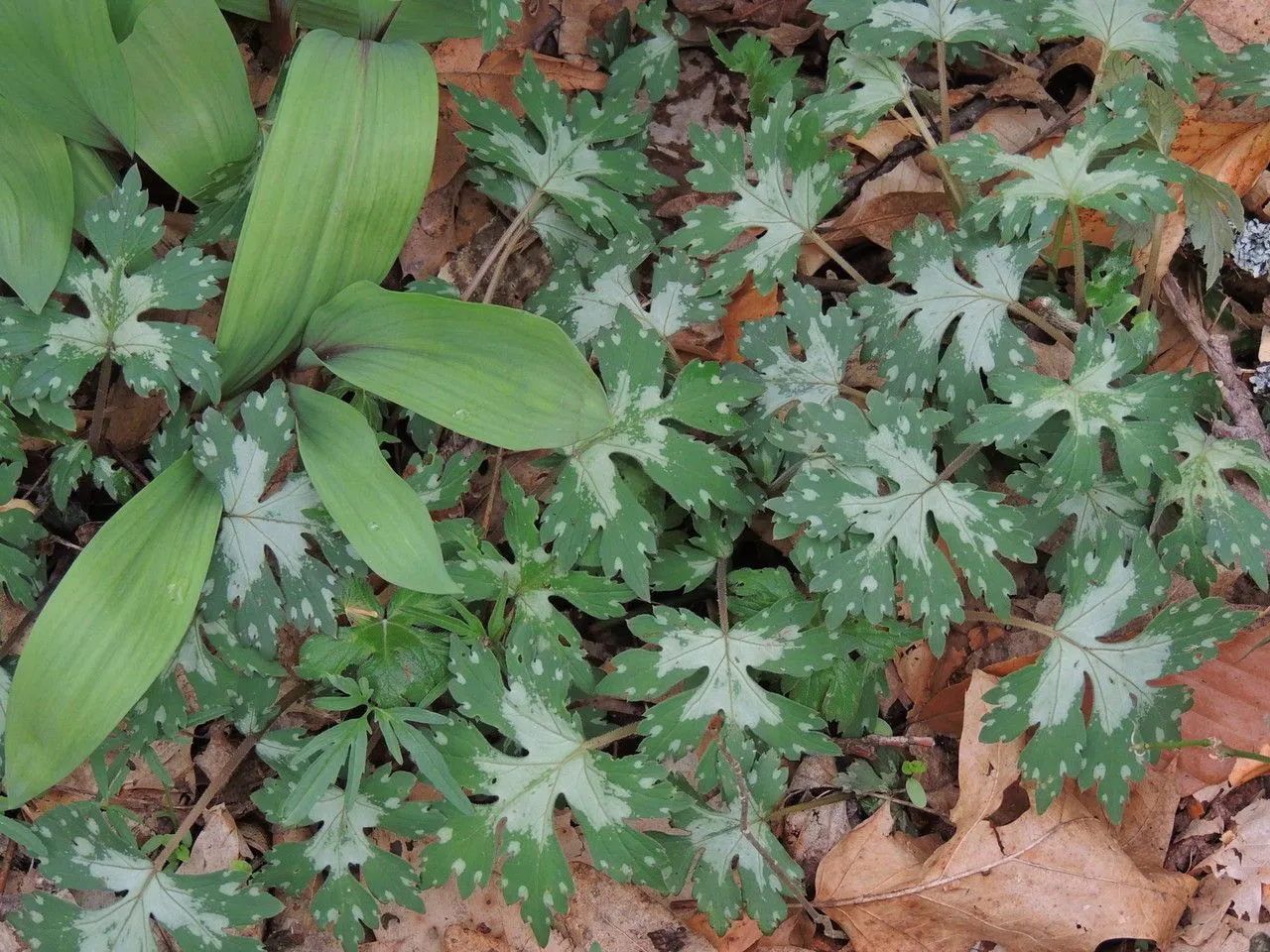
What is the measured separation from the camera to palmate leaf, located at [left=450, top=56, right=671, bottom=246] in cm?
158

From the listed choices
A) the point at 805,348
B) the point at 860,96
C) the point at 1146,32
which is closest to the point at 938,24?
the point at 860,96

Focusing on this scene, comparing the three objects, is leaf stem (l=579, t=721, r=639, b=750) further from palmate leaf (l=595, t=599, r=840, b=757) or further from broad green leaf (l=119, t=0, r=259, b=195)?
broad green leaf (l=119, t=0, r=259, b=195)

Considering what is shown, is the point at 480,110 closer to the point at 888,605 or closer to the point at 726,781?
the point at 888,605

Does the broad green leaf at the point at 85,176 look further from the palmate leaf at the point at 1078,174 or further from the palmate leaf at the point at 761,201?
the palmate leaf at the point at 1078,174

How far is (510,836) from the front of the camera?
1339 millimetres

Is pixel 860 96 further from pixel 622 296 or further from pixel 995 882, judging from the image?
pixel 995 882

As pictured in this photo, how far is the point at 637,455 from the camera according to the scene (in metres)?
1.40

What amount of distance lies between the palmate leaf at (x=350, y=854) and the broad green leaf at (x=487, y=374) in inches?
20.5

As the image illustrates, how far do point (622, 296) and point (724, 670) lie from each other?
2.00 feet

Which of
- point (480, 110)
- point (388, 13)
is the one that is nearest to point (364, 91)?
point (388, 13)

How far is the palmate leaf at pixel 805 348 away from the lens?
1.46m

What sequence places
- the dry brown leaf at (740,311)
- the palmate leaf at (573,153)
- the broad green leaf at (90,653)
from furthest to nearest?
the dry brown leaf at (740,311) < the palmate leaf at (573,153) < the broad green leaf at (90,653)

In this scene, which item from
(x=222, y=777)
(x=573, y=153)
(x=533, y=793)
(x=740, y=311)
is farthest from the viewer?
(x=740, y=311)

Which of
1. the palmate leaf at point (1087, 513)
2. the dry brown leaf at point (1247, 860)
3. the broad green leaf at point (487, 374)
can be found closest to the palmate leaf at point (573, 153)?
the broad green leaf at point (487, 374)
